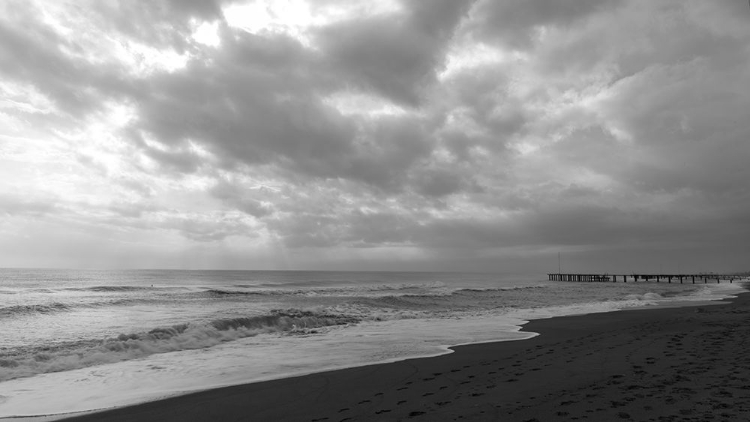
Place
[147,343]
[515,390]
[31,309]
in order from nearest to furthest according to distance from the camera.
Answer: [515,390] < [147,343] < [31,309]

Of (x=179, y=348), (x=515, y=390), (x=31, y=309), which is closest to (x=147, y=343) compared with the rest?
(x=179, y=348)

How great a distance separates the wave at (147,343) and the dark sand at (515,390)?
231 inches

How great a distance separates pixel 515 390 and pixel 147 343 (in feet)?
39.1

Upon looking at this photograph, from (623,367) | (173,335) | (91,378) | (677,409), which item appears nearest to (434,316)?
(173,335)

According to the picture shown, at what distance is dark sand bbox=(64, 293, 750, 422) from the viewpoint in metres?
5.98

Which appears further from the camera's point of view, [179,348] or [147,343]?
[179,348]

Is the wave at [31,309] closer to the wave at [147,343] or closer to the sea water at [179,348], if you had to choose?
the sea water at [179,348]

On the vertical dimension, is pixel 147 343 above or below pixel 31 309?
above

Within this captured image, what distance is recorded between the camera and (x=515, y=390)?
7.35m

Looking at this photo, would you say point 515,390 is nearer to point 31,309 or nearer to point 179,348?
point 179,348

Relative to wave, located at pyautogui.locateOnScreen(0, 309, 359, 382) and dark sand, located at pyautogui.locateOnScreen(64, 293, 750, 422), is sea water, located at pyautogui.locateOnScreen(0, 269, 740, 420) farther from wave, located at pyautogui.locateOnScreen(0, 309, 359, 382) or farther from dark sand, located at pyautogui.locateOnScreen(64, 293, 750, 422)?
dark sand, located at pyautogui.locateOnScreen(64, 293, 750, 422)

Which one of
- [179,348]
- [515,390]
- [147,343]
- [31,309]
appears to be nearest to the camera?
[515,390]

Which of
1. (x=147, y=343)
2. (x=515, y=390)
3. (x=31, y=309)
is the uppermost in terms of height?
(x=515, y=390)

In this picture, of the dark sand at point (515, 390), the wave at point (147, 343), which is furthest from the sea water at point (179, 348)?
the dark sand at point (515, 390)
